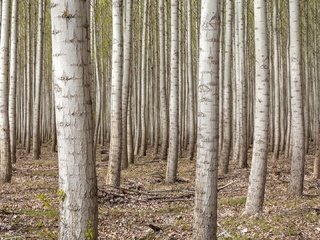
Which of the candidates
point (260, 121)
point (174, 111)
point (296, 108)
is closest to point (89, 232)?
point (260, 121)

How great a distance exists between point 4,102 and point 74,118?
701 cm

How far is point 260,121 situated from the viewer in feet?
24.4

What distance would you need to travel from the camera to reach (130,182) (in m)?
11.4

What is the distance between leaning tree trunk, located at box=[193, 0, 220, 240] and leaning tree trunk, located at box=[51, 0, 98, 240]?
1745mm

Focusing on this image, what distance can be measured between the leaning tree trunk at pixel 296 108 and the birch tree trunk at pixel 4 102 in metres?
5.84

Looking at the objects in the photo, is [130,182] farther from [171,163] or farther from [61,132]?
[61,132]

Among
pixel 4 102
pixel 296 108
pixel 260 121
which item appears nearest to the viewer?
pixel 260 121

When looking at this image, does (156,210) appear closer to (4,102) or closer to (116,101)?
(116,101)

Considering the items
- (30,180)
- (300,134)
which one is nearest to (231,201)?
(300,134)

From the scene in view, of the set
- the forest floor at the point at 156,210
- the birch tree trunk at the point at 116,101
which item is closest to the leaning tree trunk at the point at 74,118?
the forest floor at the point at 156,210

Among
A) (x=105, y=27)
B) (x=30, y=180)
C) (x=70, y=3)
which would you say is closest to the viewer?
(x=70, y=3)

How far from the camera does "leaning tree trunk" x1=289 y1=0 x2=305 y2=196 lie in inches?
359

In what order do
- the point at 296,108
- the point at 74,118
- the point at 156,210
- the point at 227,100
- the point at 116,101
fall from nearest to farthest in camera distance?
the point at 74,118
the point at 156,210
the point at 296,108
the point at 116,101
the point at 227,100

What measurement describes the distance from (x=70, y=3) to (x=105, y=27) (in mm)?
23550
